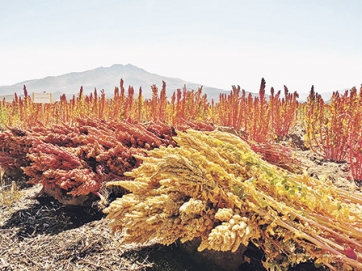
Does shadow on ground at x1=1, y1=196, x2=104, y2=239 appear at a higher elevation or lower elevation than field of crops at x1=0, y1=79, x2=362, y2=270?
lower

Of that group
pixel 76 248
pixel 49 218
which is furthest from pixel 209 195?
pixel 49 218

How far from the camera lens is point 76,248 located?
231 cm

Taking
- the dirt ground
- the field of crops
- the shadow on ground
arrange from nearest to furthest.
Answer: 1. the field of crops
2. the dirt ground
3. the shadow on ground

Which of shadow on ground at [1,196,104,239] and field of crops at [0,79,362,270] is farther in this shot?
shadow on ground at [1,196,104,239]

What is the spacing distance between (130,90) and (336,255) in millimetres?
7149

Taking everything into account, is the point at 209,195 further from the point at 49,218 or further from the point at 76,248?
the point at 49,218

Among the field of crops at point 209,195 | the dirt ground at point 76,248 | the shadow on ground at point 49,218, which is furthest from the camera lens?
the shadow on ground at point 49,218

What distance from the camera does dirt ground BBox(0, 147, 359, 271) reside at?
1984 mm

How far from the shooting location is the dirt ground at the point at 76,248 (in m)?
1.98

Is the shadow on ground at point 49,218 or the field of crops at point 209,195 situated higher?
the field of crops at point 209,195

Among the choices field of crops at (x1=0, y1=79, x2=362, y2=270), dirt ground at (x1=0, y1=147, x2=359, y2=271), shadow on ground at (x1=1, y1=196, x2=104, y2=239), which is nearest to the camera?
field of crops at (x1=0, y1=79, x2=362, y2=270)

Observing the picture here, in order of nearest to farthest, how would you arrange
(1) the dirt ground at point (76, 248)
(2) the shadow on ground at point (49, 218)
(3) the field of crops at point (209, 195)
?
(3) the field of crops at point (209, 195)
(1) the dirt ground at point (76, 248)
(2) the shadow on ground at point (49, 218)

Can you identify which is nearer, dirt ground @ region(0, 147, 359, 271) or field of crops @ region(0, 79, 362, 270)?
field of crops @ region(0, 79, 362, 270)

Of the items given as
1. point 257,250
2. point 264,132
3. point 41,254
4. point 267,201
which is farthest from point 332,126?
point 41,254
